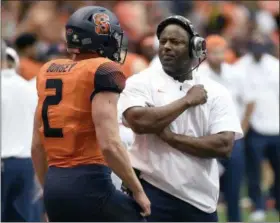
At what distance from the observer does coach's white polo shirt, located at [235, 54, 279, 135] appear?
12.5 meters

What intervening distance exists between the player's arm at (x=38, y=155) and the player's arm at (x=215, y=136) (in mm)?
814

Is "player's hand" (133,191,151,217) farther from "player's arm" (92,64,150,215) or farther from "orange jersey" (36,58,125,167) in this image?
"orange jersey" (36,58,125,167)

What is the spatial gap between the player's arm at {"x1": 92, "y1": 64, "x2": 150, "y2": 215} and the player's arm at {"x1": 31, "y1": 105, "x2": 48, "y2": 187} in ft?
1.93

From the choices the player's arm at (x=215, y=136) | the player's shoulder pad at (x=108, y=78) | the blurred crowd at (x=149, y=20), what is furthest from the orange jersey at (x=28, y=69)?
the player's shoulder pad at (x=108, y=78)

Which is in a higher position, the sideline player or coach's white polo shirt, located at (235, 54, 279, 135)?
the sideline player

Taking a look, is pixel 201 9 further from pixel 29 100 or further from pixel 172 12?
pixel 29 100

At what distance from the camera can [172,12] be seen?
18766 mm

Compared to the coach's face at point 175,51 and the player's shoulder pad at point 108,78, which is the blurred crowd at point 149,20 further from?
the player's shoulder pad at point 108,78

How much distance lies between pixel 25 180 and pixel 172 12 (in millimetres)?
9417

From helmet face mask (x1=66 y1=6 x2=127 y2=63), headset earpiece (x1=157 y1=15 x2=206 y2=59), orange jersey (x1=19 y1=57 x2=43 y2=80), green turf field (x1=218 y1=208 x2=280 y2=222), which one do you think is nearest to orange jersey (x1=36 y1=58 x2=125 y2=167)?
helmet face mask (x1=66 y1=6 x2=127 y2=63)

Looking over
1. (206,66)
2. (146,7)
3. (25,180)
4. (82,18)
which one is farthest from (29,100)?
(146,7)

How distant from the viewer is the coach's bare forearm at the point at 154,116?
22.2 ft

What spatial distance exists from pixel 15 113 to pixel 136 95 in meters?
2.87

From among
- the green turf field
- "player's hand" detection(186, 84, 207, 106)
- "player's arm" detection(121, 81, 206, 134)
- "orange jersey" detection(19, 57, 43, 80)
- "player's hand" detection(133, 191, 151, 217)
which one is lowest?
the green turf field
